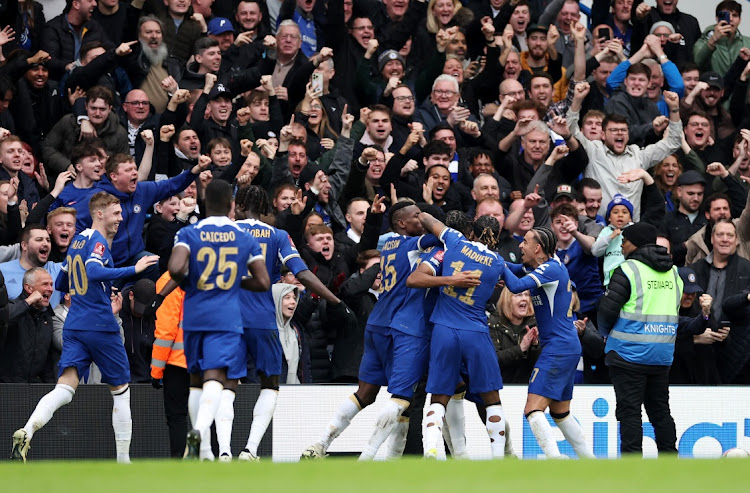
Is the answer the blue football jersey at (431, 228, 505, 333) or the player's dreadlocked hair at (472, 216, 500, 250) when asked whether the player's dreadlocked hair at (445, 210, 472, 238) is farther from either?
the blue football jersey at (431, 228, 505, 333)

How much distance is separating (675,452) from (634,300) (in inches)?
58.9

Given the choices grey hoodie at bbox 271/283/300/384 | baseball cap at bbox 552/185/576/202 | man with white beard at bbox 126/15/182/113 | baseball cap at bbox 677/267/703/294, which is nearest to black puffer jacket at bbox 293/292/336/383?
grey hoodie at bbox 271/283/300/384

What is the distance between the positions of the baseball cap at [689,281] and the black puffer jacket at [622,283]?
2037 millimetres

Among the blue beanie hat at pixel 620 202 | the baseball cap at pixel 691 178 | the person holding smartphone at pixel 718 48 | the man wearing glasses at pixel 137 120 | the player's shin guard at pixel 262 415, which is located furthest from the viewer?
the person holding smartphone at pixel 718 48

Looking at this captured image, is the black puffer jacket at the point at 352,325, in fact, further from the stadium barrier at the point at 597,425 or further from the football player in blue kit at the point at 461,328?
the football player in blue kit at the point at 461,328

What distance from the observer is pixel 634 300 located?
12102mm

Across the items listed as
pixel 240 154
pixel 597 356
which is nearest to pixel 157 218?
pixel 240 154

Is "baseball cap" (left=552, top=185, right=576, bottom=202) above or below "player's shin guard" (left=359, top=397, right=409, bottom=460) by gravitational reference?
above

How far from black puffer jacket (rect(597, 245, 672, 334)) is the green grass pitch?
3503 millimetres

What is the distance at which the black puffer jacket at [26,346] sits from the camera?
41.5 ft

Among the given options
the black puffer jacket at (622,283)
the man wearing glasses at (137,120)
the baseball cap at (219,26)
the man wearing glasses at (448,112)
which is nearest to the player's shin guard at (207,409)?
the black puffer jacket at (622,283)

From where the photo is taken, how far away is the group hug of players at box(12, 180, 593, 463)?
11.4 metres

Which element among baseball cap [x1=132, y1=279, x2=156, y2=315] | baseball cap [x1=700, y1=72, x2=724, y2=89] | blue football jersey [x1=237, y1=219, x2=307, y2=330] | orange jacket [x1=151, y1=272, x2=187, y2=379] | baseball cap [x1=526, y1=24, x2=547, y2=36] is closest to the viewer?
blue football jersey [x1=237, y1=219, x2=307, y2=330]

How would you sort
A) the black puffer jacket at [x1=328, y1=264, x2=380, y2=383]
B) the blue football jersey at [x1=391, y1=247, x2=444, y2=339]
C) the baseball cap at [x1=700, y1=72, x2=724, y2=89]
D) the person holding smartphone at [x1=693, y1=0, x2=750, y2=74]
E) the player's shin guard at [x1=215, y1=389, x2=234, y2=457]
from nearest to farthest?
the player's shin guard at [x1=215, y1=389, x2=234, y2=457] < the blue football jersey at [x1=391, y1=247, x2=444, y2=339] < the black puffer jacket at [x1=328, y1=264, x2=380, y2=383] < the baseball cap at [x1=700, y1=72, x2=724, y2=89] < the person holding smartphone at [x1=693, y1=0, x2=750, y2=74]
